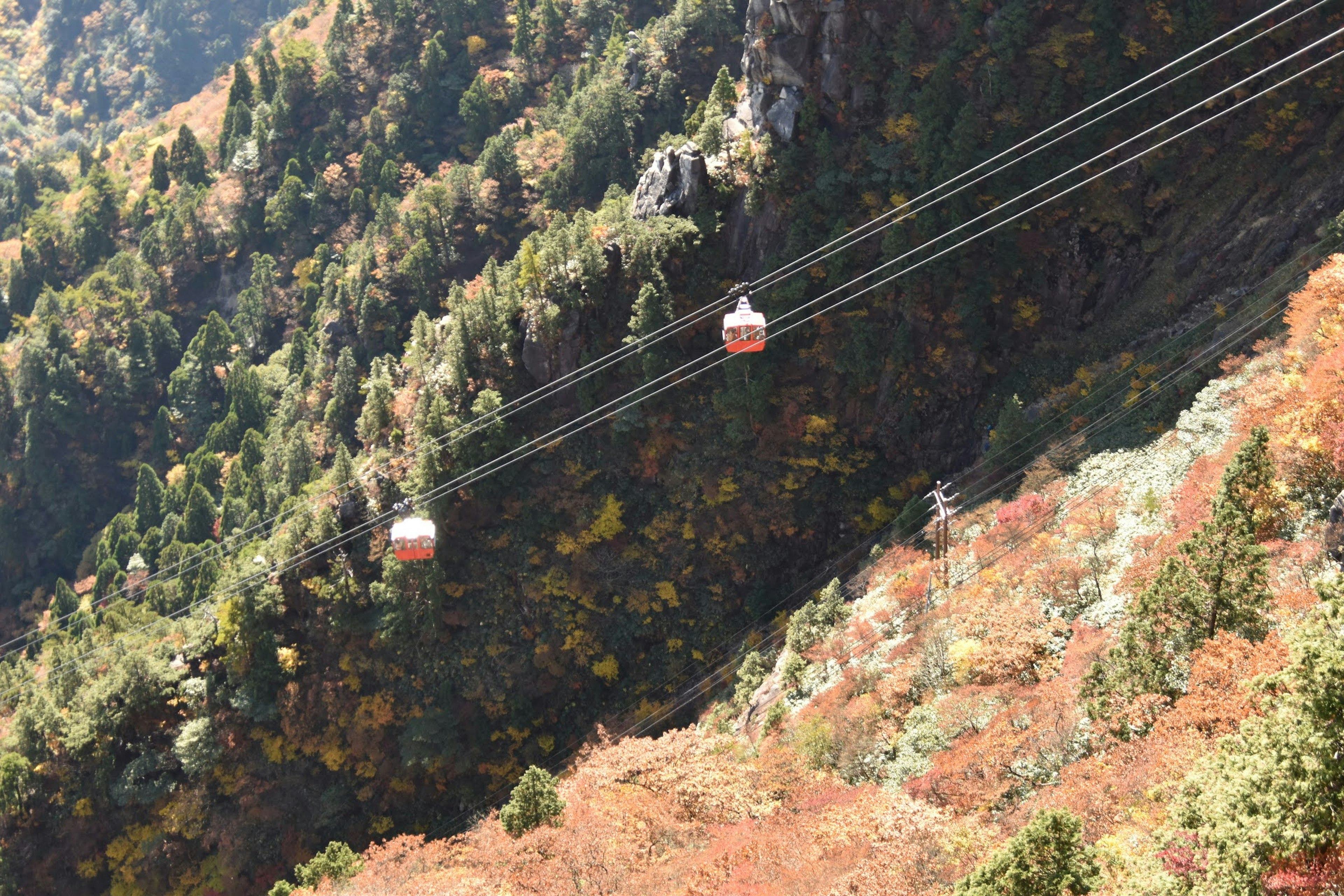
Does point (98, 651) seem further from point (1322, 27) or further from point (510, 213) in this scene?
point (1322, 27)

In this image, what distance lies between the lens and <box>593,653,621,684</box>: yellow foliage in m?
52.8

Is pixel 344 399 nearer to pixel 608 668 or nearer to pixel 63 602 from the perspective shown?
pixel 608 668

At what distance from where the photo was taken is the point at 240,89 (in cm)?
10488

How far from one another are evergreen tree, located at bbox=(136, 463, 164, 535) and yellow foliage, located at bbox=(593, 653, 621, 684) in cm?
5119

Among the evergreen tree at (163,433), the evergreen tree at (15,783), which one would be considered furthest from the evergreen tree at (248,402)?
the evergreen tree at (15,783)

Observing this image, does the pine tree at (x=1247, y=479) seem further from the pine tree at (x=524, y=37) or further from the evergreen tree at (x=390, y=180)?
the evergreen tree at (x=390, y=180)

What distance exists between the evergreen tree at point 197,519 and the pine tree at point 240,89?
44.1m

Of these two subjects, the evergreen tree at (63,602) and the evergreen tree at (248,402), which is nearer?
the evergreen tree at (63,602)

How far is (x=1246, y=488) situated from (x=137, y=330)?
9545 centimetres

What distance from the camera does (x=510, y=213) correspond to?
7400cm

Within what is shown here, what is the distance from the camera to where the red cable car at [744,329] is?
32594 mm

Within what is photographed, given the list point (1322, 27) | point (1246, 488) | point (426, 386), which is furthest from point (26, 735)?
point (1322, 27)

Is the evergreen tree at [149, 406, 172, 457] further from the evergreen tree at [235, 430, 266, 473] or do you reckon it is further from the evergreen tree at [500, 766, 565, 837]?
the evergreen tree at [500, 766, 565, 837]

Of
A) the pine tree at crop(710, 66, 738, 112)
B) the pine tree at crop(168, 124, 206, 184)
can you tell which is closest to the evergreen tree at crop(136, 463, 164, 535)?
the pine tree at crop(168, 124, 206, 184)
